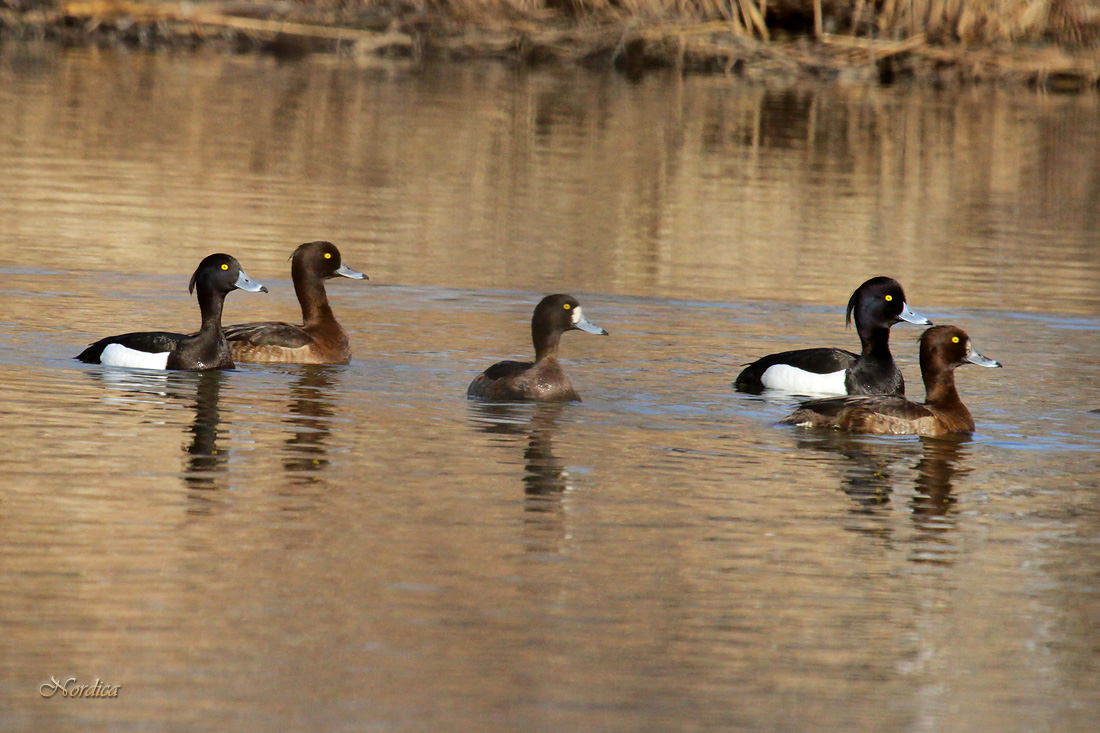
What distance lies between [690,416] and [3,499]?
15.9 ft

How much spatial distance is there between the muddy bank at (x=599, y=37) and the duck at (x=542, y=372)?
28142mm

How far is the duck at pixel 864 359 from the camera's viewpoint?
12922mm

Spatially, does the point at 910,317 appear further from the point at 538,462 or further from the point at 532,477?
the point at 532,477

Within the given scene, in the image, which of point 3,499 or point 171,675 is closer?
point 171,675

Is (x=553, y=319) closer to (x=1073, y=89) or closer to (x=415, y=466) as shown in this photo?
(x=415, y=466)

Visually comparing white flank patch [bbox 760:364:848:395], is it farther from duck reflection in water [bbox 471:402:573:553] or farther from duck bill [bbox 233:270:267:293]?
duck bill [bbox 233:270:267:293]

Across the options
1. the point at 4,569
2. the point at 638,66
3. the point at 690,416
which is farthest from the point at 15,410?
the point at 638,66

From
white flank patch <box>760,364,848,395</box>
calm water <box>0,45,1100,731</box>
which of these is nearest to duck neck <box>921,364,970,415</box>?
calm water <box>0,45,1100,731</box>

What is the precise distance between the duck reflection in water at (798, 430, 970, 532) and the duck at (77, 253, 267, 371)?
4475 millimetres

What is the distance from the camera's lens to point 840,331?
51.6ft

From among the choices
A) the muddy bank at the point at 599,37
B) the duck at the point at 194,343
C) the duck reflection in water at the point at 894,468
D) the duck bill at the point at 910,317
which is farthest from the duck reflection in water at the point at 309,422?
the muddy bank at the point at 599,37

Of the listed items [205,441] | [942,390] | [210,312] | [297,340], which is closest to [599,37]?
[297,340]
